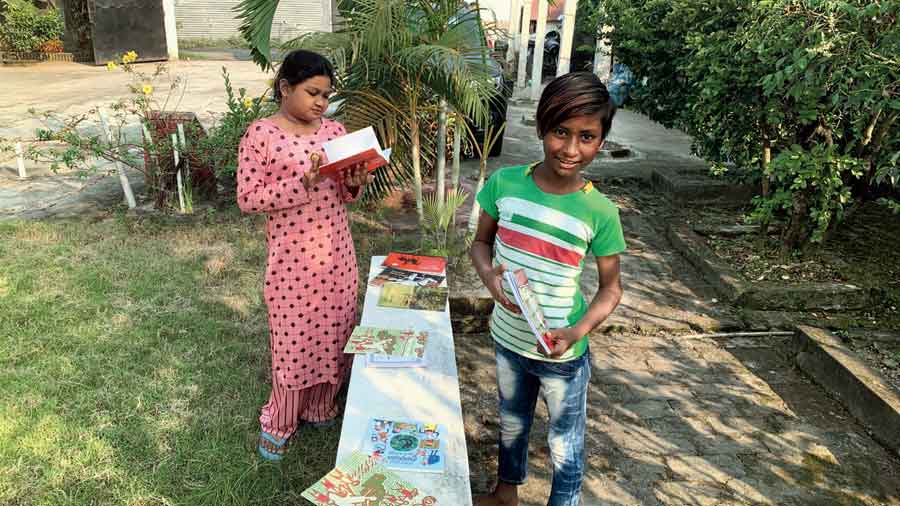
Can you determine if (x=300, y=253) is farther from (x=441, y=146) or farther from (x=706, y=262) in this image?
(x=706, y=262)

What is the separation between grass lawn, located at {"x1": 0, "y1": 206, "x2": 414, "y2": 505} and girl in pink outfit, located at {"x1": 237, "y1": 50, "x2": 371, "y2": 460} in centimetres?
24

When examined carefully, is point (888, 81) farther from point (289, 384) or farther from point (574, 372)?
point (289, 384)

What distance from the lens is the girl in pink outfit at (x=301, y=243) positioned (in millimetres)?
2434

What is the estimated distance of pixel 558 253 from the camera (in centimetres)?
206

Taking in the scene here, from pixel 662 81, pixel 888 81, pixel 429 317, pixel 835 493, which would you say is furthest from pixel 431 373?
pixel 662 81

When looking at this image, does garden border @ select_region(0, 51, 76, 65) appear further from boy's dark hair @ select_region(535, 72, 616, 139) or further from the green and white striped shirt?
boy's dark hair @ select_region(535, 72, 616, 139)

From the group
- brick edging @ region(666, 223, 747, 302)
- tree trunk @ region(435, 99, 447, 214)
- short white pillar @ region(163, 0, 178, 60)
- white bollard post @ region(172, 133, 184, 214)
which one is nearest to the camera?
tree trunk @ region(435, 99, 447, 214)

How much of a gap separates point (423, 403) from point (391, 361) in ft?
0.90

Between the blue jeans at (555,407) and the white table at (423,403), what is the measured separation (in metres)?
0.22

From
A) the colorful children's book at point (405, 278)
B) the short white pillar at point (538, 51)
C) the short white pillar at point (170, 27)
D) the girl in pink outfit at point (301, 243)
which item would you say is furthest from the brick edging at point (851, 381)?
the short white pillar at point (170, 27)

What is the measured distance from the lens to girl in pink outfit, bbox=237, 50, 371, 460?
2434mm

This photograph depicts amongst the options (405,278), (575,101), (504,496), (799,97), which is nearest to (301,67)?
(575,101)

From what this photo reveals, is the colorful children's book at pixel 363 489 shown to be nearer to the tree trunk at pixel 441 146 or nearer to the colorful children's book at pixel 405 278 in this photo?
the colorful children's book at pixel 405 278

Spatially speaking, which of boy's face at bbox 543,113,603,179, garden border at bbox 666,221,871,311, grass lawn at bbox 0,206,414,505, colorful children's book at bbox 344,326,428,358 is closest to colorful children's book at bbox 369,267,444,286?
colorful children's book at bbox 344,326,428,358
